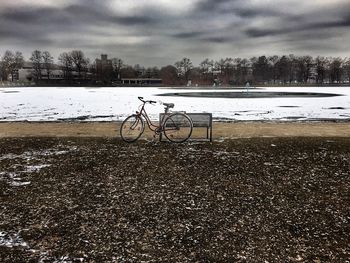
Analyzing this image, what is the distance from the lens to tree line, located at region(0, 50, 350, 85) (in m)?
132

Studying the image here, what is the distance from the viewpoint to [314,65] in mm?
140750

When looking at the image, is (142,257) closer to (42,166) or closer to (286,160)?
(42,166)

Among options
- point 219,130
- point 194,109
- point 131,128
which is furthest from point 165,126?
point 194,109

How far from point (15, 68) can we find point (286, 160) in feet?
538

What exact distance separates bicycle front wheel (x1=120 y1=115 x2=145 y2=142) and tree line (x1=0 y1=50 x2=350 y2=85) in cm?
11425

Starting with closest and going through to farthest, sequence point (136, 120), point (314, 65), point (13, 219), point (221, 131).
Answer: point (13, 219)
point (136, 120)
point (221, 131)
point (314, 65)

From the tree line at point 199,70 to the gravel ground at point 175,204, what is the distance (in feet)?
383

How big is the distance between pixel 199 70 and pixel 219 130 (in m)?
149

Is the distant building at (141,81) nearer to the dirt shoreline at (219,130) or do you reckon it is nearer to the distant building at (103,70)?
the distant building at (103,70)

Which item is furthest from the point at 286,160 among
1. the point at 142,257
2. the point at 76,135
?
the point at 76,135

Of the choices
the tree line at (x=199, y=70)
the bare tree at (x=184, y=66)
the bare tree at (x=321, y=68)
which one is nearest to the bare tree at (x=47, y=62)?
the tree line at (x=199, y=70)

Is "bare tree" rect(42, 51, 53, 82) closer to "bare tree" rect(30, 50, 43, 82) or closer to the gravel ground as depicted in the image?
"bare tree" rect(30, 50, 43, 82)

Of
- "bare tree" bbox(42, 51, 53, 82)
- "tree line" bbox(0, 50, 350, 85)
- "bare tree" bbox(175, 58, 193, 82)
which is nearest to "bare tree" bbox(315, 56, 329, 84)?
"tree line" bbox(0, 50, 350, 85)

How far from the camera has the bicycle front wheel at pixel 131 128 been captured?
11.0 m
